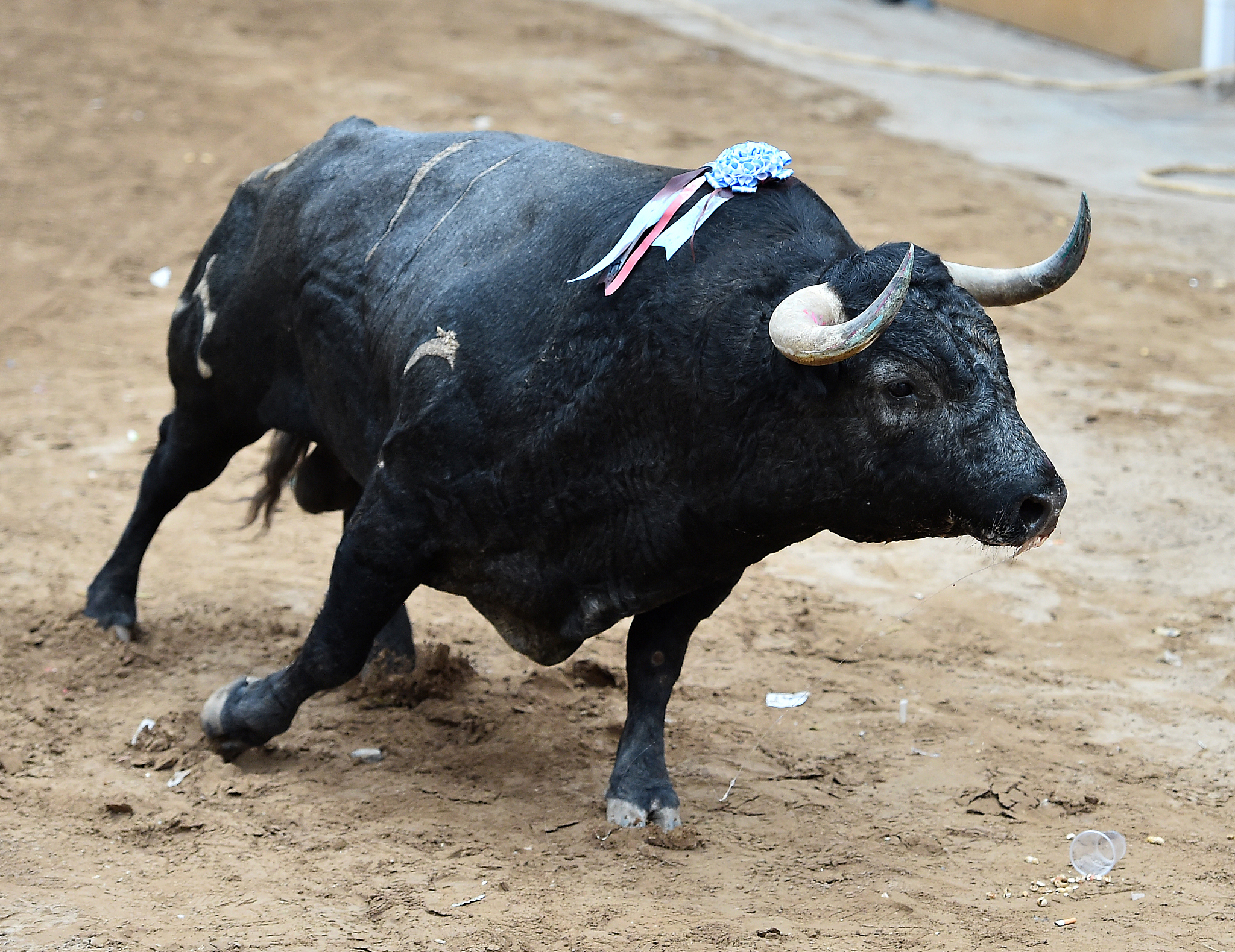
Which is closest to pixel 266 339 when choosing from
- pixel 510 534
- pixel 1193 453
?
pixel 510 534

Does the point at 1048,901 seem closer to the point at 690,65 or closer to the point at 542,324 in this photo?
the point at 542,324

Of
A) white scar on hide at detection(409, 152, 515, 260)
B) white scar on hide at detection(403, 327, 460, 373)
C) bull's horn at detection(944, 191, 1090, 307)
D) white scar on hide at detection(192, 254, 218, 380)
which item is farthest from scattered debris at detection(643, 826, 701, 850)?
white scar on hide at detection(192, 254, 218, 380)

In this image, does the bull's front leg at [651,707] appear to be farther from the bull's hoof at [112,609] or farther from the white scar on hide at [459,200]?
the bull's hoof at [112,609]

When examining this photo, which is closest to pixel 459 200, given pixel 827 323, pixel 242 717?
pixel 827 323

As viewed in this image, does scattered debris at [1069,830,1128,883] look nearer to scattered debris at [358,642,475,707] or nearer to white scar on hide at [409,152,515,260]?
scattered debris at [358,642,475,707]

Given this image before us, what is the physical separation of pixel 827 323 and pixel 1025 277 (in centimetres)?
61

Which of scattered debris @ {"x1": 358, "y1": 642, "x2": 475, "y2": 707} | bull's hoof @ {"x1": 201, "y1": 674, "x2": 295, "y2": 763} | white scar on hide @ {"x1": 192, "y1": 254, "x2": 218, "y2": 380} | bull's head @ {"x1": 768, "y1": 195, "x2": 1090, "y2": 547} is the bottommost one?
scattered debris @ {"x1": 358, "y1": 642, "x2": 475, "y2": 707}

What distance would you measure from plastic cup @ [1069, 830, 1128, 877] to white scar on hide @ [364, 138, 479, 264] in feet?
8.45

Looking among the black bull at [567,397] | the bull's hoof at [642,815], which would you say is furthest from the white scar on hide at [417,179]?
the bull's hoof at [642,815]

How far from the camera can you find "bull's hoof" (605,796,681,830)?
13.3 feet

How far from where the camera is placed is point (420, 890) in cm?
365

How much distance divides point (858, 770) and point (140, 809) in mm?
2127

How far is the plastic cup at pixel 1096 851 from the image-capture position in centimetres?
389

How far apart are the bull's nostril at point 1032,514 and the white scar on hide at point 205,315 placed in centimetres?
275
